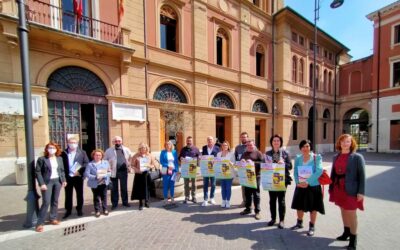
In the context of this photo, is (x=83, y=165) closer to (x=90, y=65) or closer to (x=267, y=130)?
(x=90, y=65)

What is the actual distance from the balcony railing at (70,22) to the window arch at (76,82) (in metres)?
1.82

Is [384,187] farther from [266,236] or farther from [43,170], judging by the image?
[43,170]

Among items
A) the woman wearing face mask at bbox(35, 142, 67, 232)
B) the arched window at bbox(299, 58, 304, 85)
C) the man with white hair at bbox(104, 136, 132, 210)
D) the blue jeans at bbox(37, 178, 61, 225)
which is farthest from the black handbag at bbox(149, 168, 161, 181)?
the arched window at bbox(299, 58, 304, 85)

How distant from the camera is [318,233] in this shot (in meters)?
3.97

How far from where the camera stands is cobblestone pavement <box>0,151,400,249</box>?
143 inches

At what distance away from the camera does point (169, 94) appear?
41.3ft

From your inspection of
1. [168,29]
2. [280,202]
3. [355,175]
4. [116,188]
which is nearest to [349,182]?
[355,175]

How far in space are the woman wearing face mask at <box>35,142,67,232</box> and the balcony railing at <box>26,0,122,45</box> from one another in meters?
7.03

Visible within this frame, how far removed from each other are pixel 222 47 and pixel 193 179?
491 inches

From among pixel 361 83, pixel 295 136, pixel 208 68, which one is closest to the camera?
A: pixel 208 68

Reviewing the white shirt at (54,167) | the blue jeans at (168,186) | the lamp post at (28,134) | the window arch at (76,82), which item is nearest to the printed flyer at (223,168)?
the blue jeans at (168,186)

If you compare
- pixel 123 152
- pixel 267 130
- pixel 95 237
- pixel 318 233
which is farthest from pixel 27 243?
pixel 267 130

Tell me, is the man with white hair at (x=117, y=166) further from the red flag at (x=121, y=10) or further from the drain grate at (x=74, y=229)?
the red flag at (x=121, y=10)

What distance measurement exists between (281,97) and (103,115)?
15364 mm
